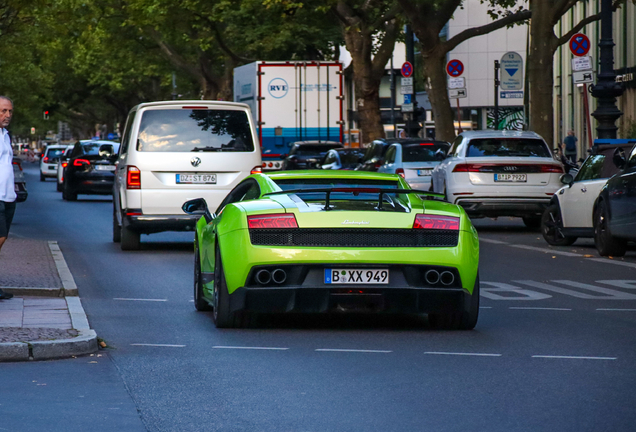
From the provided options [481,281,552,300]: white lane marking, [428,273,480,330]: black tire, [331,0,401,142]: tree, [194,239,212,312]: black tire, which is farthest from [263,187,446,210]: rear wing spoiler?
[331,0,401,142]: tree

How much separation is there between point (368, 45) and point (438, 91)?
6.36 m

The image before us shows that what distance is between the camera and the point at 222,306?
9.39 meters

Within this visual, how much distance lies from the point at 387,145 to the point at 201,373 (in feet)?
65.0

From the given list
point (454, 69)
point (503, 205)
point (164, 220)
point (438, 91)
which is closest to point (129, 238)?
point (164, 220)

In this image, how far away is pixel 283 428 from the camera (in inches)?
239

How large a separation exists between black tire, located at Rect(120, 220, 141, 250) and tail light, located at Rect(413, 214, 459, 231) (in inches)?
348

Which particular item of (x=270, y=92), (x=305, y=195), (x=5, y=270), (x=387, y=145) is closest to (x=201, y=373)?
(x=305, y=195)

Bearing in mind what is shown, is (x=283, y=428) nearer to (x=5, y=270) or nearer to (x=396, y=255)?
(x=396, y=255)

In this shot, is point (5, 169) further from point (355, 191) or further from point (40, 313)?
point (355, 191)

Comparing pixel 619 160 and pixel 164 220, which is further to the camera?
pixel 164 220

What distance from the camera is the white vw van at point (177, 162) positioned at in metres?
17.0

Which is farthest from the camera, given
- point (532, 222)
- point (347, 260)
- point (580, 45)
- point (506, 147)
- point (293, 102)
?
point (293, 102)

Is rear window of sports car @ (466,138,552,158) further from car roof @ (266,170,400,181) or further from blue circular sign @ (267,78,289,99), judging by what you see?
blue circular sign @ (267,78,289,99)

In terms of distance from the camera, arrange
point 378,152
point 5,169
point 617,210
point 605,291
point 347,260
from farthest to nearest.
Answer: point 378,152, point 617,210, point 605,291, point 5,169, point 347,260
